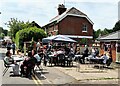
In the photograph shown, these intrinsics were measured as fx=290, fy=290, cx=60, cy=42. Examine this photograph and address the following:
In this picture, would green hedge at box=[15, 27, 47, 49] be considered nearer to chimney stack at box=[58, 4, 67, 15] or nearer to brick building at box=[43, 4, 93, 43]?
brick building at box=[43, 4, 93, 43]

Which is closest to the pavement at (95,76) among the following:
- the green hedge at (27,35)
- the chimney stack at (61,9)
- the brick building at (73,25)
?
the green hedge at (27,35)

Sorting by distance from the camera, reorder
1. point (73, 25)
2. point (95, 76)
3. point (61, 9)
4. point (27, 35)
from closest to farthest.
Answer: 1. point (95, 76)
2. point (27, 35)
3. point (73, 25)
4. point (61, 9)

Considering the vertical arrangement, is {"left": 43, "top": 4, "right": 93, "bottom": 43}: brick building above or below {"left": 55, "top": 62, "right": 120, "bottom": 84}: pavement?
above

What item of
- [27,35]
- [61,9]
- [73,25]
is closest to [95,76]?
[27,35]

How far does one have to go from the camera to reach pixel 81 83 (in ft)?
38.0

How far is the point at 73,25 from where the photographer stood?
46.6m

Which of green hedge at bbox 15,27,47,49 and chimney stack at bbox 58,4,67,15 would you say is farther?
chimney stack at bbox 58,4,67,15

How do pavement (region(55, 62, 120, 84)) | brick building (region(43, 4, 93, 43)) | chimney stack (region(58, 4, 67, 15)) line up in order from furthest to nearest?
chimney stack (region(58, 4, 67, 15)), brick building (region(43, 4, 93, 43)), pavement (region(55, 62, 120, 84))

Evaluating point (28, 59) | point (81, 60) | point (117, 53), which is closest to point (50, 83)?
point (28, 59)

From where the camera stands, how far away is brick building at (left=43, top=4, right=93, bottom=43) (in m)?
45.4

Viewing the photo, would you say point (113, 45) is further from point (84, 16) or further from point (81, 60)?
point (84, 16)

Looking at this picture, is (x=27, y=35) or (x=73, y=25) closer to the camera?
(x=27, y=35)

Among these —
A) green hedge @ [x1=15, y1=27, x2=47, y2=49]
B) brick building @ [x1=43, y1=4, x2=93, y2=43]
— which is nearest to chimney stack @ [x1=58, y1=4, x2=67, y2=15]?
brick building @ [x1=43, y1=4, x2=93, y2=43]

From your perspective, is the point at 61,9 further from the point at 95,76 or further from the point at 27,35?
the point at 95,76
